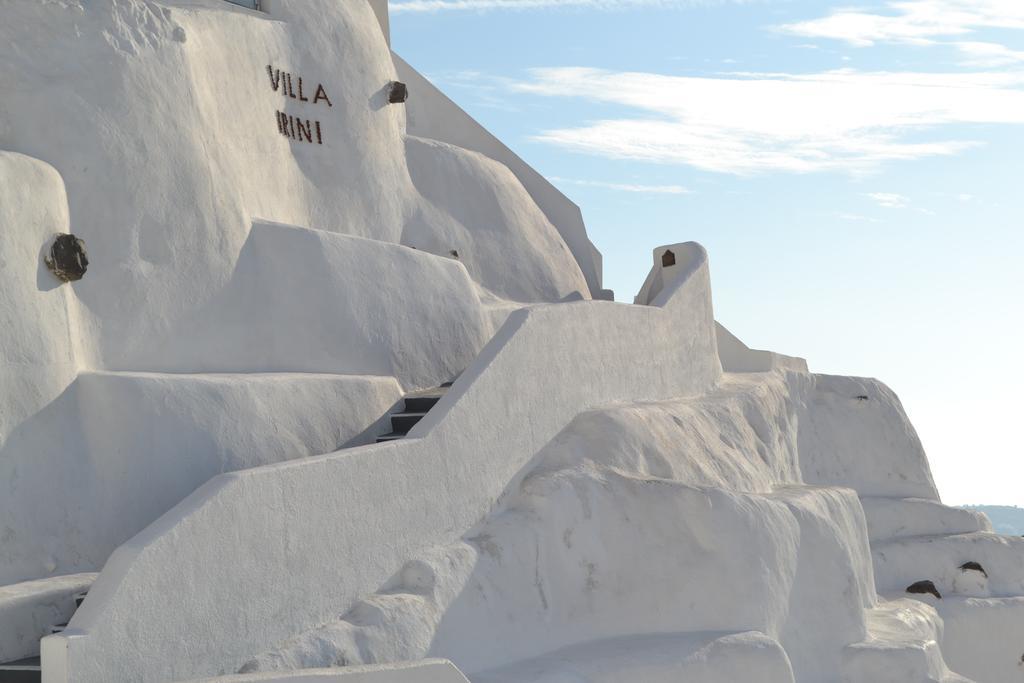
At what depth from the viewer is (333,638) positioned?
8.58 m

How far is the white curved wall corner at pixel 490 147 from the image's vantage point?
18.1 meters

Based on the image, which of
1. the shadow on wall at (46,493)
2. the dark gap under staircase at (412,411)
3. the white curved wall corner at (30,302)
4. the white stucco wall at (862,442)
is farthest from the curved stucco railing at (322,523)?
the white stucco wall at (862,442)

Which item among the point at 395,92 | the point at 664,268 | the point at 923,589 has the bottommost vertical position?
the point at 923,589

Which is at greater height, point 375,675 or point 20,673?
point 20,673

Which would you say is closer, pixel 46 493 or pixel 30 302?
pixel 46 493

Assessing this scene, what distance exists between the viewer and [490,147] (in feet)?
62.5

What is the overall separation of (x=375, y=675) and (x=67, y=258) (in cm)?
365

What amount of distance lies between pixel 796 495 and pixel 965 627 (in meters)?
5.06

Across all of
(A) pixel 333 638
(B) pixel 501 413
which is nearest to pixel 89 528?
(A) pixel 333 638

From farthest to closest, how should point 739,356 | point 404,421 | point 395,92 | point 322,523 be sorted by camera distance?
point 739,356 < point 395,92 < point 404,421 < point 322,523

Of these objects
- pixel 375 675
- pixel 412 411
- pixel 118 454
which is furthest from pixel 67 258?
pixel 375 675

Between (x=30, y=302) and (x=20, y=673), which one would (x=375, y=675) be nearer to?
(x=20, y=673)

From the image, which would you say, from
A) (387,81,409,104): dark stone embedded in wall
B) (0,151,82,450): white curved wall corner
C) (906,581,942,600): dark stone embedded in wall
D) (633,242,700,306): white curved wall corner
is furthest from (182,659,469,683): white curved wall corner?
(906,581,942,600): dark stone embedded in wall

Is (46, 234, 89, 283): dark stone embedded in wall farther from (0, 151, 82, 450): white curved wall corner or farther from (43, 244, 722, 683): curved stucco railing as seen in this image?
(43, 244, 722, 683): curved stucco railing
